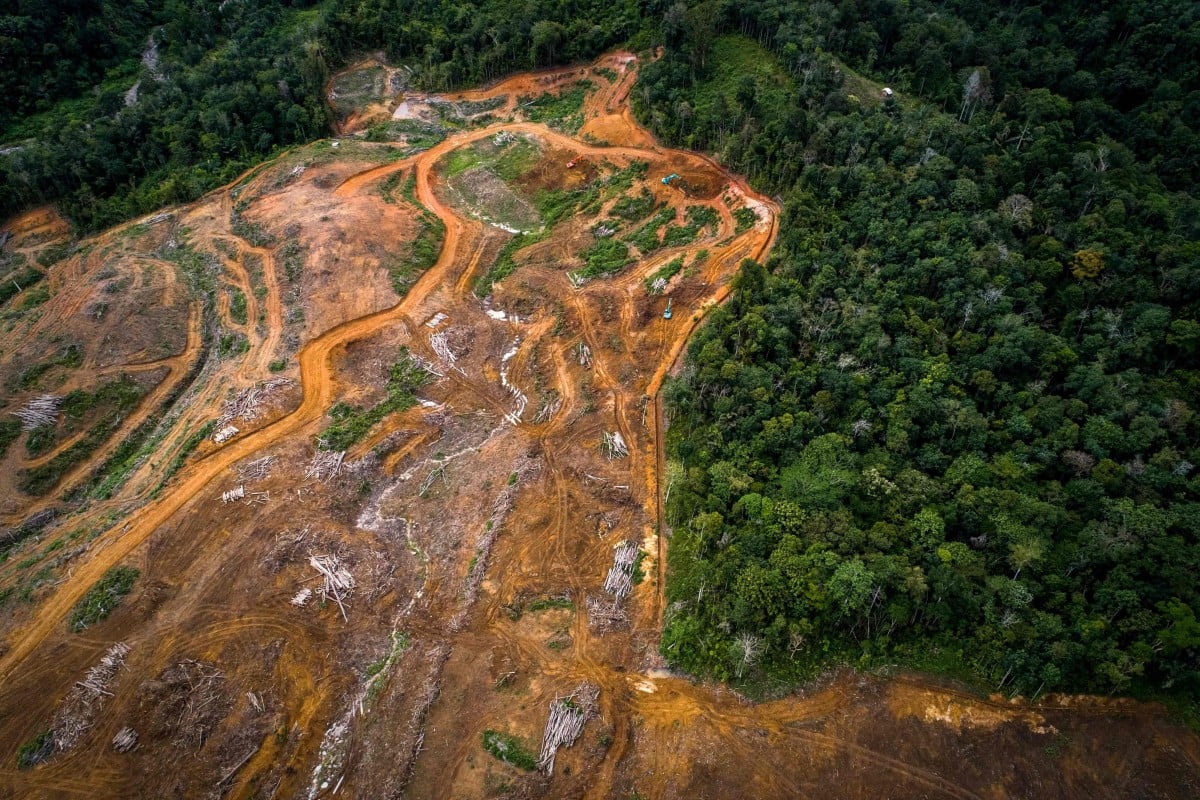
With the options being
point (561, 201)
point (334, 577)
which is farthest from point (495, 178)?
point (334, 577)

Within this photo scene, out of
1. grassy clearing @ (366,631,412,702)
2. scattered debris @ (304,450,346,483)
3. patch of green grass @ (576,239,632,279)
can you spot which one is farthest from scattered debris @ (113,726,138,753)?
patch of green grass @ (576,239,632,279)

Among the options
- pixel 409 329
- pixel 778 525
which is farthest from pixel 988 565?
pixel 409 329

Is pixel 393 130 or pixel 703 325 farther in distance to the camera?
pixel 393 130

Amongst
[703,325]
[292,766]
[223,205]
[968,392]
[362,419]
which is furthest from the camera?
[223,205]

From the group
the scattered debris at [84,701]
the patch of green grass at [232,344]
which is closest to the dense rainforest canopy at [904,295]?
the patch of green grass at [232,344]

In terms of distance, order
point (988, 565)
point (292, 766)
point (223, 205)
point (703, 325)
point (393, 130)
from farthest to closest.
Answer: point (393, 130), point (223, 205), point (703, 325), point (988, 565), point (292, 766)

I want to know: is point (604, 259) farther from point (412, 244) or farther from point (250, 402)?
point (250, 402)

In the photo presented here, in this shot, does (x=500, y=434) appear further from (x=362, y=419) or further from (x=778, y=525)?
(x=778, y=525)

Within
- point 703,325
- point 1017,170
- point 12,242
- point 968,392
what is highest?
point 1017,170
